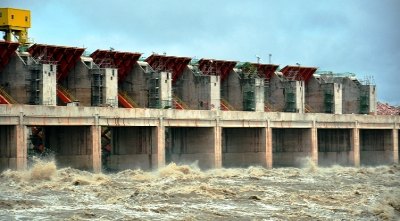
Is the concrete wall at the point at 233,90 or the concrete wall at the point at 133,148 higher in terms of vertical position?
the concrete wall at the point at 233,90

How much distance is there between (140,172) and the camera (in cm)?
7119

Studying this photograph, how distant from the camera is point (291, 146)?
305 feet

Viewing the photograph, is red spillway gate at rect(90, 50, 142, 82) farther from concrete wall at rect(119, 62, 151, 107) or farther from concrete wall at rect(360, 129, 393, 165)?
concrete wall at rect(360, 129, 393, 165)

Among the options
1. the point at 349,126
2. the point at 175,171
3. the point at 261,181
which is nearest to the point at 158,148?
the point at 175,171

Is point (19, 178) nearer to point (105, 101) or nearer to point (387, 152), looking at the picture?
point (105, 101)

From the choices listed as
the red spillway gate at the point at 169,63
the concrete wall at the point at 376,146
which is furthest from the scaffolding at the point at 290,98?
the red spillway gate at the point at 169,63

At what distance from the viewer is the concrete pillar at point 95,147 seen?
6844cm

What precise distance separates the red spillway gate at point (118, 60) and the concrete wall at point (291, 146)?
2070cm

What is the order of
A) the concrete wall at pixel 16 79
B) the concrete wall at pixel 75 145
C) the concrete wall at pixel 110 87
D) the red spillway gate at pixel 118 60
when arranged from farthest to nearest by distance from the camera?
the red spillway gate at pixel 118 60 → the concrete wall at pixel 110 87 → the concrete wall at pixel 16 79 → the concrete wall at pixel 75 145

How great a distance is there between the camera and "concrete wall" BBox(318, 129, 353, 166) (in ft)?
318

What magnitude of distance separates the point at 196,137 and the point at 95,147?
1549 cm

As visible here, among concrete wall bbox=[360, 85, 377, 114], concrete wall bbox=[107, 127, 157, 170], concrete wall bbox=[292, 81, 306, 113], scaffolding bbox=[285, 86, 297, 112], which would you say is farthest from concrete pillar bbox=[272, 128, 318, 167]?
concrete wall bbox=[107, 127, 157, 170]

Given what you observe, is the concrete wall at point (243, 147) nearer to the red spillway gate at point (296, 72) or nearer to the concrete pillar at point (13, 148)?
the red spillway gate at point (296, 72)

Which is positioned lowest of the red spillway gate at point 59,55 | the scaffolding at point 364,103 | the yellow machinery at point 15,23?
the scaffolding at point 364,103
